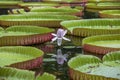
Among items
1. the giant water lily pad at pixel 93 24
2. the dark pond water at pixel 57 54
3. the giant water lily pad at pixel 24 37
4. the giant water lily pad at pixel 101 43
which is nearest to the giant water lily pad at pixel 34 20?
the giant water lily pad at pixel 93 24

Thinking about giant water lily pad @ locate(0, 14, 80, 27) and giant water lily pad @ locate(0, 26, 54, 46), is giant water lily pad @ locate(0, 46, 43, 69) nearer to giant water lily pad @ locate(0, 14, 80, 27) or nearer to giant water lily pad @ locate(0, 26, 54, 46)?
giant water lily pad @ locate(0, 26, 54, 46)

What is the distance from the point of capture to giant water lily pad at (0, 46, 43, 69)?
3033mm

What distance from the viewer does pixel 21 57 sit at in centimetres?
337

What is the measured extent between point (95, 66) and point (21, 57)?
77 centimetres

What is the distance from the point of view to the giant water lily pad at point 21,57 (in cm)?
303

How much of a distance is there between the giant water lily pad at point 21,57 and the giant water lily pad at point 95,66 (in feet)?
1.26

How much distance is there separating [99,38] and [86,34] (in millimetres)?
618

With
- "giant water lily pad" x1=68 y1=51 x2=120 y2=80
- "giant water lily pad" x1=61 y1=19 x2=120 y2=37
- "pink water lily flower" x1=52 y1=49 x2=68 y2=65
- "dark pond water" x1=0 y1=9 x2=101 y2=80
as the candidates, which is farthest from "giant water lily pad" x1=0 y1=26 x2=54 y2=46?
"giant water lily pad" x1=68 y1=51 x2=120 y2=80

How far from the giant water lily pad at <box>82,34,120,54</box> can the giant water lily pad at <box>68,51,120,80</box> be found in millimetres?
433

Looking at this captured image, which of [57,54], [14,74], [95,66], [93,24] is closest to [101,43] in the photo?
[57,54]

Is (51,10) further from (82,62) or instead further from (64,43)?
(82,62)

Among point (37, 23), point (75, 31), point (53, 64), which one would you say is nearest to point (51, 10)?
point (37, 23)

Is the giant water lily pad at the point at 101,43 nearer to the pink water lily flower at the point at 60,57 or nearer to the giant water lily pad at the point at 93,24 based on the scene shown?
the pink water lily flower at the point at 60,57

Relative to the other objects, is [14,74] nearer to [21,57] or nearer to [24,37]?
[21,57]
